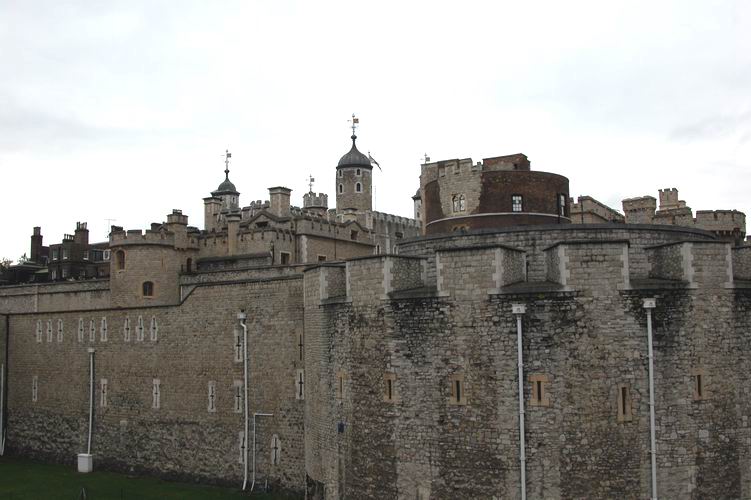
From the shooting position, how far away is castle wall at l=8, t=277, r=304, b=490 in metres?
30.7

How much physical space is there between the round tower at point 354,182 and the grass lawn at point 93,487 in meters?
33.6

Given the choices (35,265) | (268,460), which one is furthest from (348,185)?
(268,460)

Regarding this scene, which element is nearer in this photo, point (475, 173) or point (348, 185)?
point (475, 173)

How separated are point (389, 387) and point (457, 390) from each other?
6.37ft

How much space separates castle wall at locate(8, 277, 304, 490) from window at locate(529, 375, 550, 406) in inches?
502

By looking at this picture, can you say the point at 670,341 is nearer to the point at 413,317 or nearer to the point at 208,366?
the point at 413,317

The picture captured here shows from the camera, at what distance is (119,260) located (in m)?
38.7

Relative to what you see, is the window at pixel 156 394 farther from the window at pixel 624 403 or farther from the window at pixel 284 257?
the window at pixel 624 403

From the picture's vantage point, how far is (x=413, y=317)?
809 inches

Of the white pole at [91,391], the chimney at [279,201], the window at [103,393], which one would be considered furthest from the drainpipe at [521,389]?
the chimney at [279,201]

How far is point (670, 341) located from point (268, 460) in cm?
1678

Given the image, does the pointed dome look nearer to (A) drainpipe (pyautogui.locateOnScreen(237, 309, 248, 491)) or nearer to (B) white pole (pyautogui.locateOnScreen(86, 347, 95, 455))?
(B) white pole (pyautogui.locateOnScreen(86, 347, 95, 455))

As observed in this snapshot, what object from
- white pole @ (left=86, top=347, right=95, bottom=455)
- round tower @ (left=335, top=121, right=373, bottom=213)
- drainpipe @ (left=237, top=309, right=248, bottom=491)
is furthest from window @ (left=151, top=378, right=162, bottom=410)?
round tower @ (left=335, top=121, right=373, bottom=213)

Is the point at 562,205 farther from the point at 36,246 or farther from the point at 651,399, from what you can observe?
the point at 36,246
